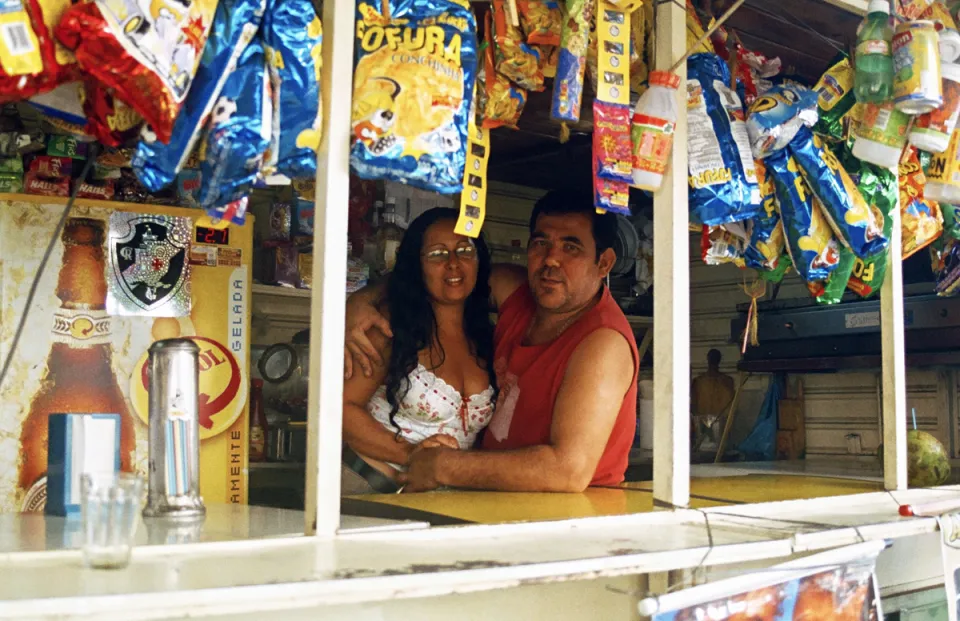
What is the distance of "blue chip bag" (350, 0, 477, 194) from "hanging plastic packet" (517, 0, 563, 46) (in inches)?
13.7

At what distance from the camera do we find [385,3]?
5.93 feet

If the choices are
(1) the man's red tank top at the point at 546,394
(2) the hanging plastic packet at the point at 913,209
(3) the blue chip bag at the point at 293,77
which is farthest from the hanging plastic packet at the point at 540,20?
(2) the hanging plastic packet at the point at 913,209

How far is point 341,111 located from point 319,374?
49cm

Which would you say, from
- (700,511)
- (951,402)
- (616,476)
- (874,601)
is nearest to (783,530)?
(700,511)

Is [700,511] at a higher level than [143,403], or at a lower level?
lower

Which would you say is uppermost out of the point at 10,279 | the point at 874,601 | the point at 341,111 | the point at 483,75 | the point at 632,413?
the point at 483,75

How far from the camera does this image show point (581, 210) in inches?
126

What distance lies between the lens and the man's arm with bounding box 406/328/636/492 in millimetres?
2582

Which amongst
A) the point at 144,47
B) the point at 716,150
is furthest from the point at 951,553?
the point at 144,47

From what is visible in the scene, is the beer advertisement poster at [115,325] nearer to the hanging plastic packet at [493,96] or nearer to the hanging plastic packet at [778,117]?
the hanging plastic packet at [493,96]

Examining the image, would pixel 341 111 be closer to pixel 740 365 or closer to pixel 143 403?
pixel 143 403

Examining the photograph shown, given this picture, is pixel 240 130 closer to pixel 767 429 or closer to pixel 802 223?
pixel 802 223

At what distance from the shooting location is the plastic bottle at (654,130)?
218cm

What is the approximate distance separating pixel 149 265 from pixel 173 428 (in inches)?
38.9
